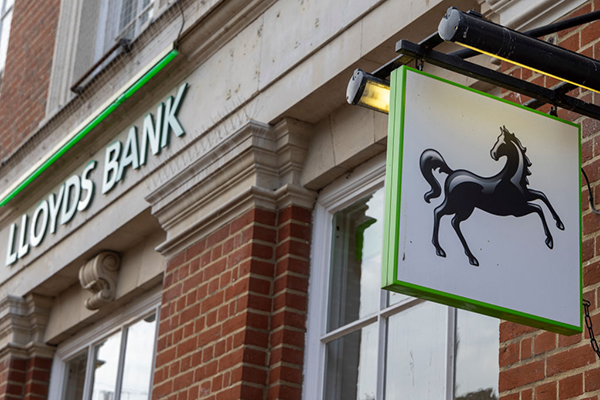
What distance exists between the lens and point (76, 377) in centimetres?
854

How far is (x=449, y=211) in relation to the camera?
3561 mm

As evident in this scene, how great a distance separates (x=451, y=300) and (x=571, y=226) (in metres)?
0.58

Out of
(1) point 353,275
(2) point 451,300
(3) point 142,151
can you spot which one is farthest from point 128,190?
(2) point 451,300

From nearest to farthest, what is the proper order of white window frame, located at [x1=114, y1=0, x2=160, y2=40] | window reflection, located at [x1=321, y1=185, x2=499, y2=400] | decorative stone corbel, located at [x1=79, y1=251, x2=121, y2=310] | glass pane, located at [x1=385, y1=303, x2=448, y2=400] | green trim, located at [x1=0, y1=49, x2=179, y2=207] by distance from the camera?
window reflection, located at [x1=321, y1=185, x2=499, y2=400] → glass pane, located at [x1=385, y1=303, x2=448, y2=400] → green trim, located at [x1=0, y1=49, x2=179, y2=207] → decorative stone corbel, located at [x1=79, y1=251, x2=121, y2=310] → white window frame, located at [x1=114, y1=0, x2=160, y2=40]

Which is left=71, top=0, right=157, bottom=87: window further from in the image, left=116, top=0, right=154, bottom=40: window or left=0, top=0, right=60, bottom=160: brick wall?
left=0, top=0, right=60, bottom=160: brick wall

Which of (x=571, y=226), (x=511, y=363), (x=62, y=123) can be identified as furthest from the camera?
(x=62, y=123)

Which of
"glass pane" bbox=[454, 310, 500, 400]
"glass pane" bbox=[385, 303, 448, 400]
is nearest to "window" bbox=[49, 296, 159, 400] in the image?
"glass pane" bbox=[385, 303, 448, 400]

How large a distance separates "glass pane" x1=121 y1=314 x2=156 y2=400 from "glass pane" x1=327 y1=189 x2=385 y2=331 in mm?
1888

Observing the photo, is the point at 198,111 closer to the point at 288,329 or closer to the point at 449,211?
the point at 288,329

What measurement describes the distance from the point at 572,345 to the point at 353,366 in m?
1.80

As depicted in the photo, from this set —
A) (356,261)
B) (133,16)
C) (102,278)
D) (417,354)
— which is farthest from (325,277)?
(133,16)

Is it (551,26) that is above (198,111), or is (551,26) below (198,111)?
below

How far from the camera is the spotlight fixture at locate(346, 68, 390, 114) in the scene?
390 cm

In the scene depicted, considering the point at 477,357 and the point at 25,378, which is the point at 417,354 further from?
the point at 25,378
